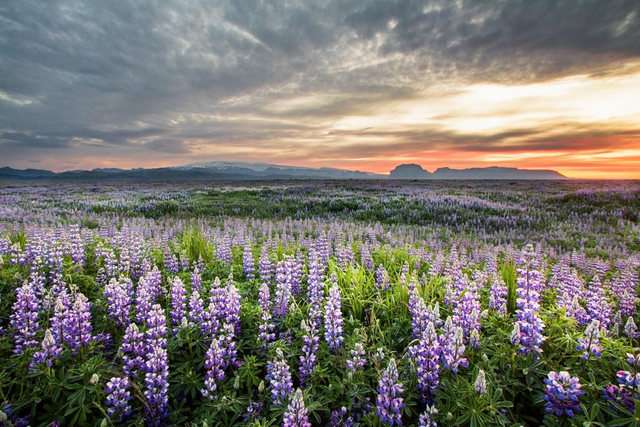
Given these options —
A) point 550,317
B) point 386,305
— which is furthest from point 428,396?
point 550,317

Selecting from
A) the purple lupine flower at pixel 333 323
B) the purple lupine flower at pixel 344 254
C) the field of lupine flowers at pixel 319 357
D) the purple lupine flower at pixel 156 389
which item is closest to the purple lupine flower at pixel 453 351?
the field of lupine flowers at pixel 319 357

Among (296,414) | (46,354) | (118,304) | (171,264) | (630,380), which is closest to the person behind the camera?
(296,414)

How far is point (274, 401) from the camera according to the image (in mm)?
2955

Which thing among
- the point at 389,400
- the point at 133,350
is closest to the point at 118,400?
the point at 133,350

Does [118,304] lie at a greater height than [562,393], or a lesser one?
greater

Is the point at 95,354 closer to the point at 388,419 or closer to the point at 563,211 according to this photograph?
the point at 388,419

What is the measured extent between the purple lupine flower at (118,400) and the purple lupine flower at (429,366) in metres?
Result: 2.64

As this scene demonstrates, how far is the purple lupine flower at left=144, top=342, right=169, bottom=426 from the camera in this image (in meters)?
3.02

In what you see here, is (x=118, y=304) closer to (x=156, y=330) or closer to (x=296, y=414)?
(x=156, y=330)

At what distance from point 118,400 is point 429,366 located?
2.87m

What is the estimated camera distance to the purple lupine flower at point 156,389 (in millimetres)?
3016

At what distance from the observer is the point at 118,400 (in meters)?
2.97

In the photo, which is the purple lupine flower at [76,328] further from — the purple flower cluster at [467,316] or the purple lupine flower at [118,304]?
the purple flower cluster at [467,316]

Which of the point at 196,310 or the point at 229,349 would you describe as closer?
the point at 229,349
